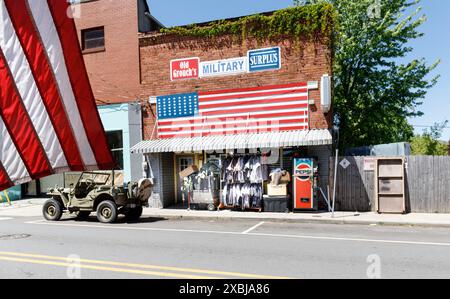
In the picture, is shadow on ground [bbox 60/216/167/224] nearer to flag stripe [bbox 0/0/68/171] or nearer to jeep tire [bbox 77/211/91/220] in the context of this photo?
jeep tire [bbox 77/211/91/220]

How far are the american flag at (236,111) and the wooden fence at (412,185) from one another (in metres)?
2.59

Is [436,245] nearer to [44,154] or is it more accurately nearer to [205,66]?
[44,154]

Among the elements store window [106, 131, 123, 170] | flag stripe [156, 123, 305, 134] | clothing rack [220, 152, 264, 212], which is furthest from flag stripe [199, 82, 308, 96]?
store window [106, 131, 123, 170]

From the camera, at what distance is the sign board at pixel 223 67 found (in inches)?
582

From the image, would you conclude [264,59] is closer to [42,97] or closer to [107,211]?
[107,211]

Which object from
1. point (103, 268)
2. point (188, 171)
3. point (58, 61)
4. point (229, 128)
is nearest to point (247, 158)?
point (229, 128)

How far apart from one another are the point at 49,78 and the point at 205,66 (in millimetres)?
13452

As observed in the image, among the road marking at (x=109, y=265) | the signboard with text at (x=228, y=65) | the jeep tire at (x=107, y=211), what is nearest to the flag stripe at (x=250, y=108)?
the signboard with text at (x=228, y=65)

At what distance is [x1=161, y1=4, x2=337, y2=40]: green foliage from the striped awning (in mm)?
4119

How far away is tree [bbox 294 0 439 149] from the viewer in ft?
61.8

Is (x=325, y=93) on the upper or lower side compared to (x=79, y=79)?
upper

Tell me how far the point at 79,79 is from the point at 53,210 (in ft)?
40.6

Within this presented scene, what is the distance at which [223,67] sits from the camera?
15.0m
